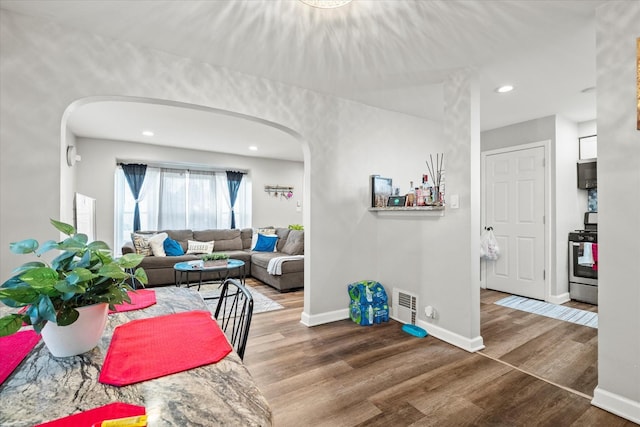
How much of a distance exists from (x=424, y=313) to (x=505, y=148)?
281cm

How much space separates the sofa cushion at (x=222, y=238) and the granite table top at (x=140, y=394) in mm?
5373

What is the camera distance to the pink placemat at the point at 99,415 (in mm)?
624

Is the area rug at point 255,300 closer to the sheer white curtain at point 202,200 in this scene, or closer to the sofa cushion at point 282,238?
the sofa cushion at point 282,238

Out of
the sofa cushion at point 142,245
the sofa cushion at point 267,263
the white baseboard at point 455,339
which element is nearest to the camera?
the white baseboard at point 455,339

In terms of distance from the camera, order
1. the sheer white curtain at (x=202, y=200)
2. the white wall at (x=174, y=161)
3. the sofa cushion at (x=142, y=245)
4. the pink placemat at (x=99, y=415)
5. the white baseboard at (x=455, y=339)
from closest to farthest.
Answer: the pink placemat at (x=99, y=415) < the white baseboard at (x=455, y=339) < the sofa cushion at (x=142, y=245) < the white wall at (x=174, y=161) < the sheer white curtain at (x=202, y=200)

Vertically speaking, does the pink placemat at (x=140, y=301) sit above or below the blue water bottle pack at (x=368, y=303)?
above

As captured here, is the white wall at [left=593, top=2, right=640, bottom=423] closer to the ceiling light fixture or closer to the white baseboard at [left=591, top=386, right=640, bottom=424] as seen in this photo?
the white baseboard at [left=591, top=386, right=640, bottom=424]

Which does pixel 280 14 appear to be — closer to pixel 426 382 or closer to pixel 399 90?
pixel 399 90

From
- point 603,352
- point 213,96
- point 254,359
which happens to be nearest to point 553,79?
point 603,352

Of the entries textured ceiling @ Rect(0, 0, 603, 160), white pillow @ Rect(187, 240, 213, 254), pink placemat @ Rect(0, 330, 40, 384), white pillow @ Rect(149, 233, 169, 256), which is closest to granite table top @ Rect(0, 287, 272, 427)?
pink placemat @ Rect(0, 330, 40, 384)

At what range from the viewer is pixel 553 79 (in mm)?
2904

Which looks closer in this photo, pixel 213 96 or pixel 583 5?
pixel 583 5

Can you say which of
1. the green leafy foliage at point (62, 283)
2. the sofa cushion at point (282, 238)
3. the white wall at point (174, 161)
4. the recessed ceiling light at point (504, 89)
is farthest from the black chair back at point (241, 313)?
the white wall at point (174, 161)

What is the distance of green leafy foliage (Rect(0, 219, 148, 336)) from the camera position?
795 millimetres
